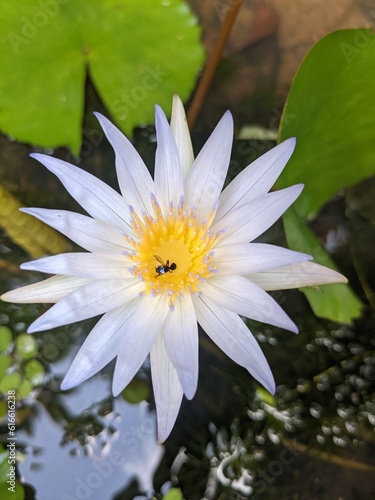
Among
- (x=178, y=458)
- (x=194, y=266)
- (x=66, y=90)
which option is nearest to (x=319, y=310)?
(x=194, y=266)

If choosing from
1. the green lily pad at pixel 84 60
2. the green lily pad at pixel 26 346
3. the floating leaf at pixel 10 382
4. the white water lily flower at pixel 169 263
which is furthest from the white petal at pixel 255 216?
the floating leaf at pixel 10 382

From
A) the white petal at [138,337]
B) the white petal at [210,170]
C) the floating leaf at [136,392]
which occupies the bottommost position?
the floating leaf at [136,392]

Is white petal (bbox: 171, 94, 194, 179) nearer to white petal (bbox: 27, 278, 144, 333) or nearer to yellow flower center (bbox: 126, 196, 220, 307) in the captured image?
yellow flower center (bbox: 126, 196, 220, 307)

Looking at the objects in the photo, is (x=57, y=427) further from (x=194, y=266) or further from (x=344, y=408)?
(x=344, y=408)

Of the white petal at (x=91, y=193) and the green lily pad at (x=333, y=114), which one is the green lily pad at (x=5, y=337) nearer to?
the white petal at (x=91, y=193)

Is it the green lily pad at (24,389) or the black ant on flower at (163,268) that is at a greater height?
the black ant on flower at (163,268)

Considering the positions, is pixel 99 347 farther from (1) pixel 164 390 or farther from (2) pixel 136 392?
(2) pixel 136 392
